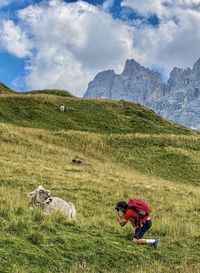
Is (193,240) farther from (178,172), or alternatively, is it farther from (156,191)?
(178,172)

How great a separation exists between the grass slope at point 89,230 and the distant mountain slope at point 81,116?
29455 mm

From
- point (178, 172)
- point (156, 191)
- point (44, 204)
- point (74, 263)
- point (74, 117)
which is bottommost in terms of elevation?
point (74, 263)

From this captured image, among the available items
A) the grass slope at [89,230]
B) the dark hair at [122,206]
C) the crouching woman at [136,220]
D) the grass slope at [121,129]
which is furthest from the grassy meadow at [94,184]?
the dark hair at [122,206]

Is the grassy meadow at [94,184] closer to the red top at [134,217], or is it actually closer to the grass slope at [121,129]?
the grass slope at [121,129]

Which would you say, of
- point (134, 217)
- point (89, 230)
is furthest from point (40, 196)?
point (134, 217)

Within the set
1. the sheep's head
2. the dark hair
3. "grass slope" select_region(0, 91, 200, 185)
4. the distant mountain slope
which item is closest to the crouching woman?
the dark hair

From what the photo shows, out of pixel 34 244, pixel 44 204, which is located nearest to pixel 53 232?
pixel 34 244

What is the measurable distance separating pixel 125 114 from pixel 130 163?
2133cm

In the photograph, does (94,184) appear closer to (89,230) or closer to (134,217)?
(89,230)

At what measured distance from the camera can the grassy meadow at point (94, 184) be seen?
10984mm

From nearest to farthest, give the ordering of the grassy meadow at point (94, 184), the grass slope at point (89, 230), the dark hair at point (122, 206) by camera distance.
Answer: the grass slope at point (89, 230) → the grassy meadow at point (94, 184) → the dark hair at point (122, 206)

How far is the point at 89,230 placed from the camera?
45.0ft

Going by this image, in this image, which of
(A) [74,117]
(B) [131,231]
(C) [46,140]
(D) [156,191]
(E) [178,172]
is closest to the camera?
(B) [131,231]

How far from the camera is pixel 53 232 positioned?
12.3 metres
